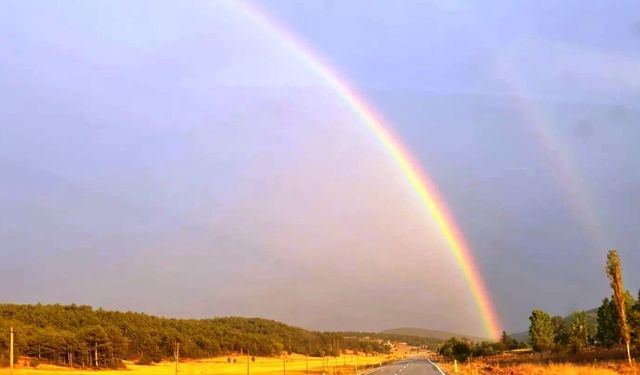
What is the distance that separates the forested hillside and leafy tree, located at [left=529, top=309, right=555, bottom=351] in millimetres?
63904

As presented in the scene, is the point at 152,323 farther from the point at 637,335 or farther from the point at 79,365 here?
the point at 637,335

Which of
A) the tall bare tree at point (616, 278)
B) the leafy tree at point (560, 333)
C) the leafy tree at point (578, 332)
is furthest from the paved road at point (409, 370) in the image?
the leafy tree at point (560, 333)

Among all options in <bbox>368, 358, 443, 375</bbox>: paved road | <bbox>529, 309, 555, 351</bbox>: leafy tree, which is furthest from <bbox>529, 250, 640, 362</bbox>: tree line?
<bbox>368, 358, 443, 375</bbox>: paved road

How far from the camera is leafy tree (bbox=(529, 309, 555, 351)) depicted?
9425 centimetres

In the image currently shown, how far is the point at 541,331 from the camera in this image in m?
95.9

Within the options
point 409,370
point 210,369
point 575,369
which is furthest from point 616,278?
point 210,369

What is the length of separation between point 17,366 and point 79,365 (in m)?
15.6

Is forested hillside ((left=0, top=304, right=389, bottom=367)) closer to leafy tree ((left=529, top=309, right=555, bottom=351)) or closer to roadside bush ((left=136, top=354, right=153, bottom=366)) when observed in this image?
roadside bush ((left=136, top=354, right=153, bottom=366))

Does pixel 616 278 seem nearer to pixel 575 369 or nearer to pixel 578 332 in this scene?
pixel 575 369

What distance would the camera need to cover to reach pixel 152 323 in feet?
462

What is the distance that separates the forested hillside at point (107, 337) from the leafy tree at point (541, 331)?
63.9 metres

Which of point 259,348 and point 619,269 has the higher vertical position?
point 619,269

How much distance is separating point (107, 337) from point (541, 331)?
66.5m

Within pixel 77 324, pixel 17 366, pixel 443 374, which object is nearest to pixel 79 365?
pixel 17 366
